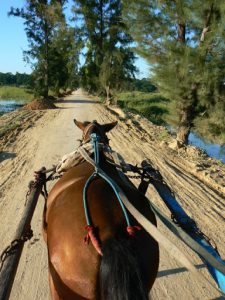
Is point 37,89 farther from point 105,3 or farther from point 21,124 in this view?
→ point 21,124

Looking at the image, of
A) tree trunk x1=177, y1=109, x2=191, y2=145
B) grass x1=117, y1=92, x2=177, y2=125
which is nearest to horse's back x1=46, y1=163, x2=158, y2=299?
tree trunk x1=177, y1=109, x2=191, y2=145

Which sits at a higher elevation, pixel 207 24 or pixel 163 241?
pixel 207 24

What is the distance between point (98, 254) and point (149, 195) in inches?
213

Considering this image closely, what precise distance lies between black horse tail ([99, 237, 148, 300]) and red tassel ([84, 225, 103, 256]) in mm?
45

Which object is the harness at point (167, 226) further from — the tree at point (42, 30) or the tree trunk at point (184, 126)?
the tree at point (42, 30)

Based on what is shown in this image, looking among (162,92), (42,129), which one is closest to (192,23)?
(162,92)

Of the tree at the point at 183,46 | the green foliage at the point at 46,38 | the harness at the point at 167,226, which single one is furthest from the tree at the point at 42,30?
the harness at the point at 167,226

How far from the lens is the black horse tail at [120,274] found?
2.30 meters

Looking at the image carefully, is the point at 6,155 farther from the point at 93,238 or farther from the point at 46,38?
the point at 46,38

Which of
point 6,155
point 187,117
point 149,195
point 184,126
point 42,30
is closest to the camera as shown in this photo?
point 149,195

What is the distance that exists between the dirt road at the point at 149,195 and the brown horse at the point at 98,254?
1.90 meters

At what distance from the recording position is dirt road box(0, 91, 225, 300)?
4.70m

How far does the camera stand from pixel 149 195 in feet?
25.7

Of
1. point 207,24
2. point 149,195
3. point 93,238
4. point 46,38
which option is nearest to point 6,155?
point 149,195
